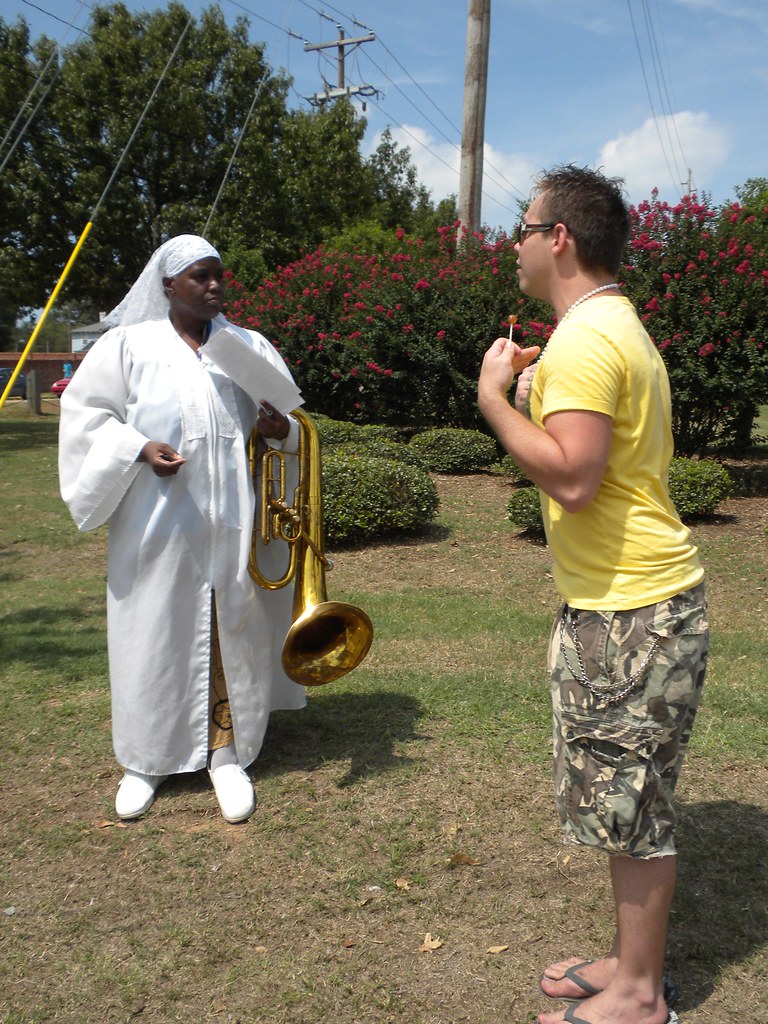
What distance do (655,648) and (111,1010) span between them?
1749 mm

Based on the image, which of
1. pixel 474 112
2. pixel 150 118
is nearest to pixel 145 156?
pixel 150 118

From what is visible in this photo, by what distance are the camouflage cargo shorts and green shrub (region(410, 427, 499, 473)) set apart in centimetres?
919

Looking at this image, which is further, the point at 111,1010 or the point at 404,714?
the point at 404,714

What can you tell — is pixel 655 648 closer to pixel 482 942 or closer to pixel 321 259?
pixel 482 942

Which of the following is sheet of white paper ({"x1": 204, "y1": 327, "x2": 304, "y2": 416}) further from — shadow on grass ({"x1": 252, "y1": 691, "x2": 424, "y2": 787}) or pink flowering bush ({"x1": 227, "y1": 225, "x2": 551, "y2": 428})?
pink flowering bush ({"x1": 227, "y1": 225, "x2": 551, "y2": 428})

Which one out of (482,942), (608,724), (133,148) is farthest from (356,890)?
(133,148)

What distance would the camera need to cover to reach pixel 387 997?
2.60m

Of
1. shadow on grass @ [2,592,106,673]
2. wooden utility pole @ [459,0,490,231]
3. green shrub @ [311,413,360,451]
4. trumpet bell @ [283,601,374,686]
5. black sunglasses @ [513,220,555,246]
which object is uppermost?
wooden utility pole @ [459,0,490,231]

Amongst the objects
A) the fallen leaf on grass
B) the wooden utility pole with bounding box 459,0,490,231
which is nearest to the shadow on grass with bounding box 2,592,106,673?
the fallen leaf on grass

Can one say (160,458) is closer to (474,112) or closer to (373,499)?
(373,499)

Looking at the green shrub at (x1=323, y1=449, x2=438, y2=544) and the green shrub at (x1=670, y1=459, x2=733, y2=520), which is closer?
the green shrub at (x1=323, y1=449, x2=438, y2=544)

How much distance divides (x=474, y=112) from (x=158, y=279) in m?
10.3

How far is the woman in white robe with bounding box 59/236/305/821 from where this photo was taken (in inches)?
138

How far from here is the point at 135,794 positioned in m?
3.61
